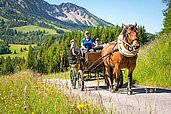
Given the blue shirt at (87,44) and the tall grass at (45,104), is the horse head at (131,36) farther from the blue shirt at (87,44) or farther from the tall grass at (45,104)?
the tall grass at (45,104)

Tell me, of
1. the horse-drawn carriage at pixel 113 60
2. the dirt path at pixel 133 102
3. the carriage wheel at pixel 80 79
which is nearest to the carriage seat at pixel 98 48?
the horse-drawn carriage at pixel 113 60

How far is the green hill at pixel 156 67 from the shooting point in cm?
1460

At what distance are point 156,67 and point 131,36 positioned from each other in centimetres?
533

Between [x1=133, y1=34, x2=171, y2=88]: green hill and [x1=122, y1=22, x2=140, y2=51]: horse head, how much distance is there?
366 cm

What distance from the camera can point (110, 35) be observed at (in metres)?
82.7

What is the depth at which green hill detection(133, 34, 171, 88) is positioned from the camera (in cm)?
1460

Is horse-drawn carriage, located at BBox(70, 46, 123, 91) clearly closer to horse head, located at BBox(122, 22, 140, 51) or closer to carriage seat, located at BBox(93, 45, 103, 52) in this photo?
carriage seat, located at BBox(93, 45, 103, 52)

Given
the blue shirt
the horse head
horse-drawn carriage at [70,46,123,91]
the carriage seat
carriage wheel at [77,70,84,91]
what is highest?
the horse head

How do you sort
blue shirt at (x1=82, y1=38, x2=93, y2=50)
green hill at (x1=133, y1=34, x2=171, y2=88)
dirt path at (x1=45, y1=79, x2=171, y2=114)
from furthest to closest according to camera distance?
blue shirt at (x1=82, y1=38, x2=93, y2=50)
green hill at (x1=133, y1=34, x2=171, y2=88)
dirt path at (x1=45, y1=79, x2=171, y2=114)

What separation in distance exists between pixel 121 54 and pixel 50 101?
16.9 feet

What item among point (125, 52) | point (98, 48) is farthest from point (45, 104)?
point (98, 48)

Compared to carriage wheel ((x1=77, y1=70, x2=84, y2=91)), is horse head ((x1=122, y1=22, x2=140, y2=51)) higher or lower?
higher

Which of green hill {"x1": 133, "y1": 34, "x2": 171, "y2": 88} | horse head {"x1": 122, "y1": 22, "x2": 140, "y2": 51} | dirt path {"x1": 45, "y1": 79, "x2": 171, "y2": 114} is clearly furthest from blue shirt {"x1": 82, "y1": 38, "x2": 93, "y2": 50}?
dirt path {"x1": 45, "y1": 79, "x2": 171, "y2": 114}

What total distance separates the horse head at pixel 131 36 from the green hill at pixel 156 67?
144 inches
